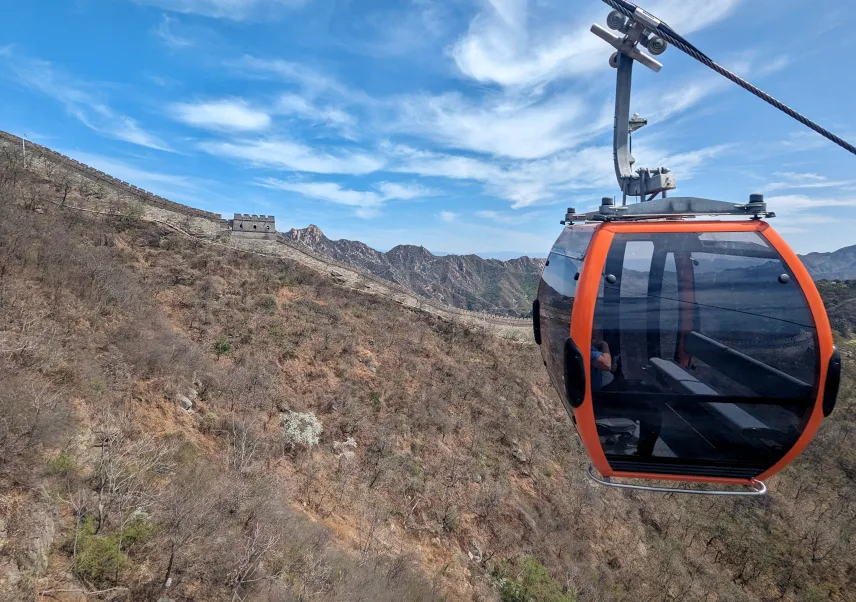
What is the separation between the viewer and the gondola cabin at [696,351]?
124 inches

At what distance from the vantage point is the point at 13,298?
851 centimetres

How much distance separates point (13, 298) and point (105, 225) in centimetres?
1127

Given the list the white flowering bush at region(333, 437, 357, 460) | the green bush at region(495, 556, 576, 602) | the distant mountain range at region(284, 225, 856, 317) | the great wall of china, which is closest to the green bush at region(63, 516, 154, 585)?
the white flowering bush at region(333, 437, 357, 460)

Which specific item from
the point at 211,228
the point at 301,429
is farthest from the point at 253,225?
the point at 301,429

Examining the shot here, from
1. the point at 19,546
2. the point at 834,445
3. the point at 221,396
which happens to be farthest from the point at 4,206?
the point at 834,445

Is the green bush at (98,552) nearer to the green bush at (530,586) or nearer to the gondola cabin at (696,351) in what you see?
the gondola cabin at (696,351)

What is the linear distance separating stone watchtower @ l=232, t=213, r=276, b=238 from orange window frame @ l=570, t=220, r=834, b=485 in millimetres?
22777

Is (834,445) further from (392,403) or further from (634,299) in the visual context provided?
(634,299)

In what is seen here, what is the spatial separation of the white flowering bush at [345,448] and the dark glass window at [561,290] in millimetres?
7792

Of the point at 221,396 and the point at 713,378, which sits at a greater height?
the point at 713,378

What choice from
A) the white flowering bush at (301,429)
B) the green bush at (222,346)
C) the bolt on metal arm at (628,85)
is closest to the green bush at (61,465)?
the white flowering bush at (301,429)

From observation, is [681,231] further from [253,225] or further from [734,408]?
[253,225]

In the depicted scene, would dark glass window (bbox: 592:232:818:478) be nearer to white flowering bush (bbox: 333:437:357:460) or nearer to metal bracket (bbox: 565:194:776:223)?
metal bracket (bbox: 565:194:776:223)

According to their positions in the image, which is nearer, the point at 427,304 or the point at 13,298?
the point at 13,298
